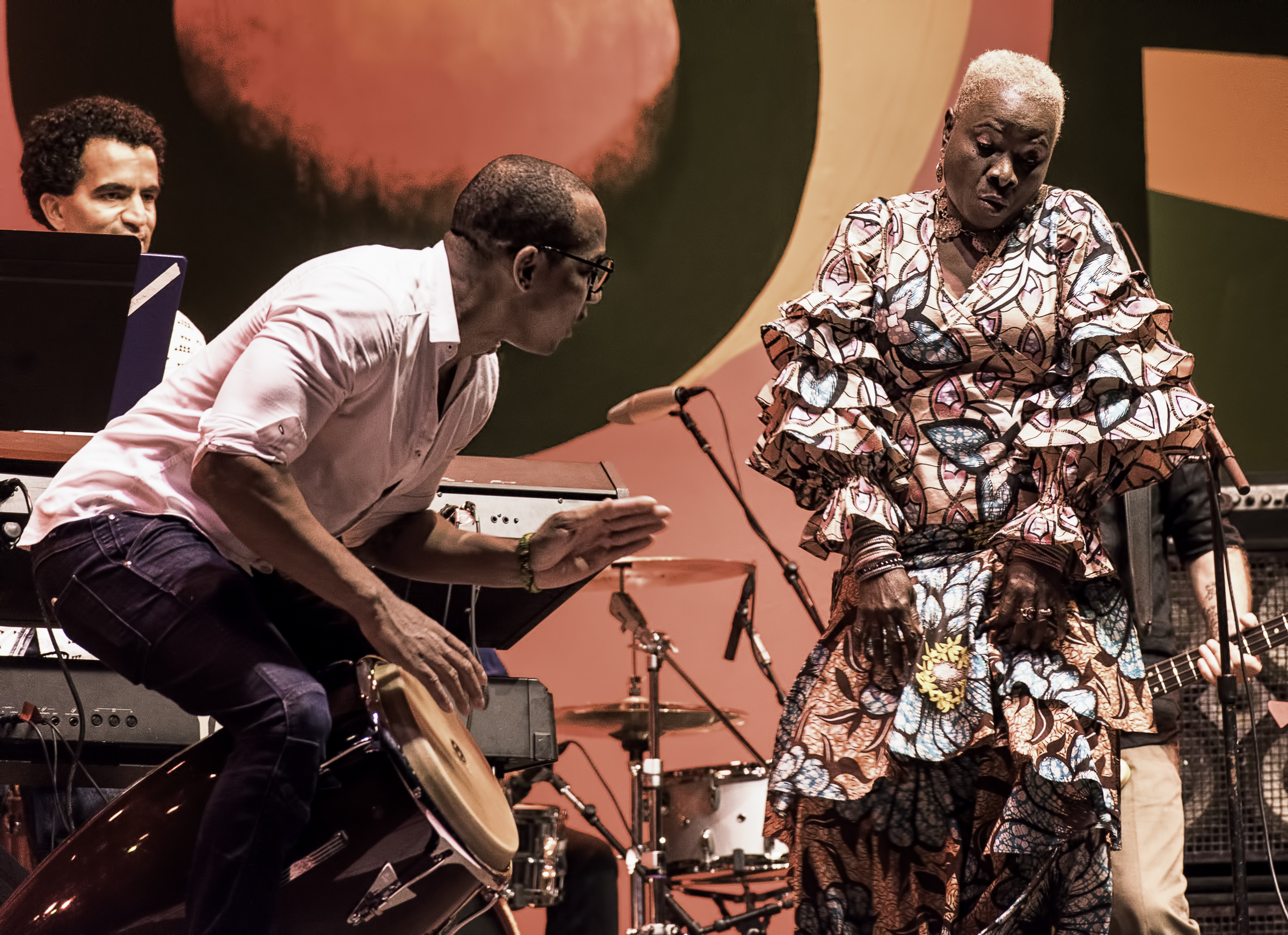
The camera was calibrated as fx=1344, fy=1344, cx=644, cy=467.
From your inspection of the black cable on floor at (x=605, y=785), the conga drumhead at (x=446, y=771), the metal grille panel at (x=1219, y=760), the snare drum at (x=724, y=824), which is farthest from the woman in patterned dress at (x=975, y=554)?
the black cable on floor at (x=605, y=785)

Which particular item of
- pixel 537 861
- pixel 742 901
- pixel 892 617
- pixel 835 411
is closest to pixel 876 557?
pixel 892 617

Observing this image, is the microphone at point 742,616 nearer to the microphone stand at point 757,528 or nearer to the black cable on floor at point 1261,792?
the microphone stand at point 757,528

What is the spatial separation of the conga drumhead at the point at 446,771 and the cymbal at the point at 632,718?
2.34 m

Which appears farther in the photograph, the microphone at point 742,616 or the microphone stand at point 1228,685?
the microphone at point 742,616

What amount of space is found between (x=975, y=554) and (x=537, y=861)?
273cm

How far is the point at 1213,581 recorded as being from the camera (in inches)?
152

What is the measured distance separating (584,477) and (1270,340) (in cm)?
377

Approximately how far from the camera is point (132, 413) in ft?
8.40

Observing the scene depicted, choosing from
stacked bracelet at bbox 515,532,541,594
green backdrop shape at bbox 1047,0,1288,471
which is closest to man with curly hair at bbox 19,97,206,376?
stacked bracelet at bbox 515,532,541,594

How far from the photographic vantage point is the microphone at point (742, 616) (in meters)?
4.77

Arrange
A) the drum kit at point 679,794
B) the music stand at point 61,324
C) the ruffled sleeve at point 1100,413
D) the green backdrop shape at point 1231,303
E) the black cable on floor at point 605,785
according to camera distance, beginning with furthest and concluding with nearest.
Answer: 1. the green backdrop shape at point 1231,303
2. the black cable on floor at point 605,785
3. the drum kit at point 679,794
4. the music stand at point 61,324
5. the ruffled sleeve at point 1100,413

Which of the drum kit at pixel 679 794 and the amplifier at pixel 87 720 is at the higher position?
the amplifier at pixel 87 720

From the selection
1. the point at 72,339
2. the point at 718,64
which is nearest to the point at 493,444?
the point at 718,64

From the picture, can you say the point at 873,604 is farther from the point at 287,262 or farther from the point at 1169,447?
the point at 287,262
